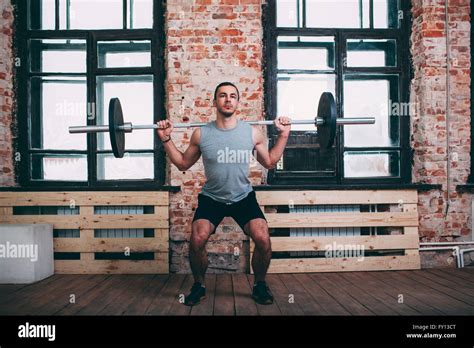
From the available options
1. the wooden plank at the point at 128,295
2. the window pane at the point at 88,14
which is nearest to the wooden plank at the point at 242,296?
the wooden plank at the point at 128,295

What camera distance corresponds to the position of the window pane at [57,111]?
4312mm

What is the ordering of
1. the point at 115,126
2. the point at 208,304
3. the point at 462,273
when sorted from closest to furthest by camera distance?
the point at 208,304 → the point at 115,126 → the point at 462,273

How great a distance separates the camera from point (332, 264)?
13.1 feet

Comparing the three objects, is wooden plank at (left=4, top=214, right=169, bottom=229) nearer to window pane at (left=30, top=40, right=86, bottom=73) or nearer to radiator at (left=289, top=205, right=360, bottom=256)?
radiator at (left=289, top=205, right=360, bottom=256)

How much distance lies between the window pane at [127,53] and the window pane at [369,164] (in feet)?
7.62

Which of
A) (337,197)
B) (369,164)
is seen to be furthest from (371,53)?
(337,197)

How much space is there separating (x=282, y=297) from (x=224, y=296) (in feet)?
1.46

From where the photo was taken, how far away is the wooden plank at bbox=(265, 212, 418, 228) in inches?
156

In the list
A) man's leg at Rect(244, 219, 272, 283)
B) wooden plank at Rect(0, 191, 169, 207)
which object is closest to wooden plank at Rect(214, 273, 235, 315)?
man's leg at Rect(244, 219, 272, 283)

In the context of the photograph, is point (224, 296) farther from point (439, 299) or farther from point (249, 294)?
point (439, 299)

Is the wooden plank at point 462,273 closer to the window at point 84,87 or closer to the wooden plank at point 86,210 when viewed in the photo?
the window at point 84,87

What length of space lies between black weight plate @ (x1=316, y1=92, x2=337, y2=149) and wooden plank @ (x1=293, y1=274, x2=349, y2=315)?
1149mm

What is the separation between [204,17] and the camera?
409cm
